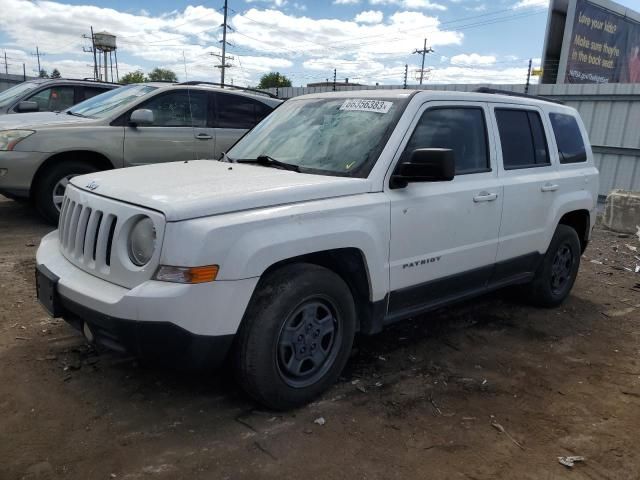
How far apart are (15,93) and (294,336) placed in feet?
29.7

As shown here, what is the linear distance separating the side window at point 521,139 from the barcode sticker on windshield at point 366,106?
1117mm

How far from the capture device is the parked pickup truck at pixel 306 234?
8.80ft

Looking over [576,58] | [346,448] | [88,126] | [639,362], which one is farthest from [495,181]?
[576,58]

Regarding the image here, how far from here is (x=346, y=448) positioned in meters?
2.85

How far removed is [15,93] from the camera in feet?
32.0

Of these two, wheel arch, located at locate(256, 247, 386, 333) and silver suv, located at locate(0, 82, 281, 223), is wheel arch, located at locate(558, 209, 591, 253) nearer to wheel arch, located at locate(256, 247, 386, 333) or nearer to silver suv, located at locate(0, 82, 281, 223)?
wheel arch, located at locate(256, 247, 386, 333)

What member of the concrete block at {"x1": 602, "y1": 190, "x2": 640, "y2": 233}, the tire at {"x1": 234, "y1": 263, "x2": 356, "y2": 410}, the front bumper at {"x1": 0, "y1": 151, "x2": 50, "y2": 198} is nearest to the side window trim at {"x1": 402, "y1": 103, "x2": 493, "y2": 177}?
the tire at {"x1": 234, "y1": 263, "x2": 356, "y2": 410}

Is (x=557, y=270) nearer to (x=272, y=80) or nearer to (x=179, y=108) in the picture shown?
(x=179, y=108)

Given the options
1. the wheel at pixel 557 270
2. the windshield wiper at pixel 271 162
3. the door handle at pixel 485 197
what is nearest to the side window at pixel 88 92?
the windshield wiper at pixel 271 162

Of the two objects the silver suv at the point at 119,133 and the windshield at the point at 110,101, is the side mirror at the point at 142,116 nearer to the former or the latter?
the silver suv at the point at 119,133

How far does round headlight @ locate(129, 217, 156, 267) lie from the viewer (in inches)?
107

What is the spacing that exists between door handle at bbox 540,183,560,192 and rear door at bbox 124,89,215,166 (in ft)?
14.8

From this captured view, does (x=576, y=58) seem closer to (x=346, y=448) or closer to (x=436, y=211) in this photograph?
(x=436, y=211)

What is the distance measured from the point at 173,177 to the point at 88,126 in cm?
399
